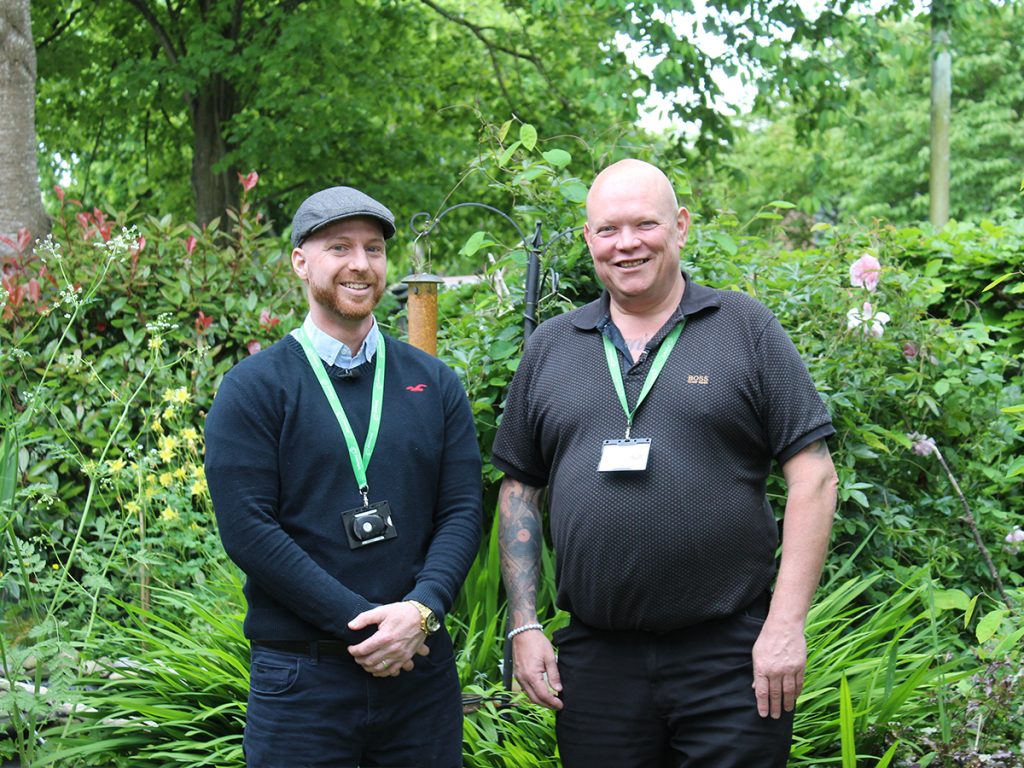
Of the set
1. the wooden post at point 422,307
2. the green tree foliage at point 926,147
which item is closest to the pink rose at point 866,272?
the wooden post at point 422,307

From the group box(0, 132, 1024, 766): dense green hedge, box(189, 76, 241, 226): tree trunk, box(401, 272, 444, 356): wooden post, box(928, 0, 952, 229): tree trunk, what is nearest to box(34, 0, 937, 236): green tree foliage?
box(189, 76, 241, 226): tree trunk

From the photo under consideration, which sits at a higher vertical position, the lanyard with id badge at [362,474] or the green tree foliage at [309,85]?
the green tree foliage at [309,85]

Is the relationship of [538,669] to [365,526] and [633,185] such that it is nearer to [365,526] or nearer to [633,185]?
[365,526]

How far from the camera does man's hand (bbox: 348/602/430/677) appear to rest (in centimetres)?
246

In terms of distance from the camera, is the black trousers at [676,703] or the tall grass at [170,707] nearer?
the black trousers at [676,703]

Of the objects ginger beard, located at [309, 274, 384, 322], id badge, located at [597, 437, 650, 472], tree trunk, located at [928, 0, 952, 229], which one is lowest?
id badge, located at [597, 437, 650, 472]

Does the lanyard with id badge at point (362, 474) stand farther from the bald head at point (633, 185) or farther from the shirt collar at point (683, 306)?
the bald head at point (633, 185)

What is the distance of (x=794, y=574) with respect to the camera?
2551mm

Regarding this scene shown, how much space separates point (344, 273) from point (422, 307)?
4.84 ft

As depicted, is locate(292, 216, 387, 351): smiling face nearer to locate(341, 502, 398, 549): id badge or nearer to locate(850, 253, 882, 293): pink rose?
locate(341, 502, 398, 549): id badge

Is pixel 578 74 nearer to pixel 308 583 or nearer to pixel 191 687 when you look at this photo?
pixel 191 687

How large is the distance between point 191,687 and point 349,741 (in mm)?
1389

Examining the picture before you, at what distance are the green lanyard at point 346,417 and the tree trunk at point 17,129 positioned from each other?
4.65 metres

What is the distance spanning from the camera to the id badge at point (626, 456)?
8.42ft
